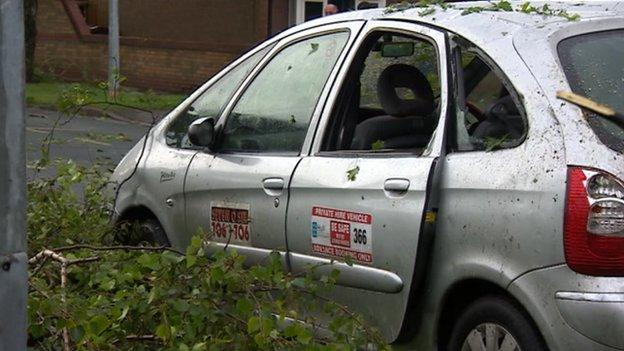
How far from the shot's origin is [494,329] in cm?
478

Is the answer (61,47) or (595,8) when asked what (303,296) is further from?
(61,47)

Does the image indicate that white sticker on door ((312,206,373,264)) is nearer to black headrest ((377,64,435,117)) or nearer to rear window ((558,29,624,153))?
black headrest ((377,64,435,117))

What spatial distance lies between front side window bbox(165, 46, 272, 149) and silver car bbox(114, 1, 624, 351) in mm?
11

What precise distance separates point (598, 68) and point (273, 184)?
165 centimetres

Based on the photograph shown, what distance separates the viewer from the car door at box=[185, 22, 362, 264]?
19.5 feet

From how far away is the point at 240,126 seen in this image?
6.45 metres

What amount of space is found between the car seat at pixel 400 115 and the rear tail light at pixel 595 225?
157 cm

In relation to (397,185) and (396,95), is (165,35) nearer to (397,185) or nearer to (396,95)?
(396,95)

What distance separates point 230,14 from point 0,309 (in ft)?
85.3

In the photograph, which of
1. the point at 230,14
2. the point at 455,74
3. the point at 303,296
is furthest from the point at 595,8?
the point at 230,14

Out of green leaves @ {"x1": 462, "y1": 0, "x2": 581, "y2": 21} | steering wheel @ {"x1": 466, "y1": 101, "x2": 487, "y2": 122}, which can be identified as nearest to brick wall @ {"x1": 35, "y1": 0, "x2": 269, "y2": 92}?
green leaves @ {"x1": 462, "y1": 0, "x2": 581, "y2": 21}

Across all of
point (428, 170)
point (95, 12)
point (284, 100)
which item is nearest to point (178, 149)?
point (284, 100)

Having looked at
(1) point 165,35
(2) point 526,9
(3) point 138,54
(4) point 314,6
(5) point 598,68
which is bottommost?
(3) point 138,54

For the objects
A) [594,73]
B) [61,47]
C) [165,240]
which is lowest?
[61,47]
